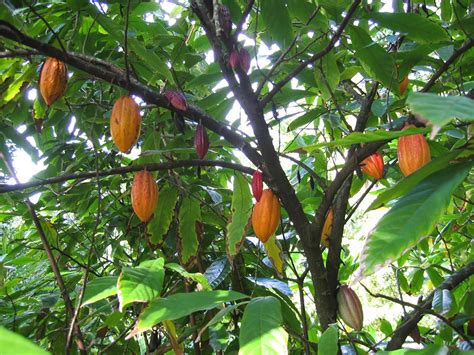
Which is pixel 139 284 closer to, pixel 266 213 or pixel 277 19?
pixel 266 213

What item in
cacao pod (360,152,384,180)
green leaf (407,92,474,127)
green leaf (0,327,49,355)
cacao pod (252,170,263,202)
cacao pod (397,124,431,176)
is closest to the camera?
green leaf (0,327,49,355)

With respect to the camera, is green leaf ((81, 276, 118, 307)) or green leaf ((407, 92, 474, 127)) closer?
green leaf ((407, 92, 474, 127))

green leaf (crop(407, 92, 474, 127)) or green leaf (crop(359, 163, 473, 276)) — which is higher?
green leaf (crop(407, 92, 474, 127))

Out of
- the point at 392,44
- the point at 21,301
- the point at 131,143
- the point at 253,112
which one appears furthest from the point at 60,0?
the point at 21,301

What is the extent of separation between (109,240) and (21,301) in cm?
32

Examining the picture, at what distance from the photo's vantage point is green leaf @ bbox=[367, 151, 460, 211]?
0.51 metres

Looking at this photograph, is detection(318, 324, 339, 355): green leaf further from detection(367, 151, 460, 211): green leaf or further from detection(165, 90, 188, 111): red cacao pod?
detection(165, 90, 188, 111): red cacao pod

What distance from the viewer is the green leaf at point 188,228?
1.19 metres

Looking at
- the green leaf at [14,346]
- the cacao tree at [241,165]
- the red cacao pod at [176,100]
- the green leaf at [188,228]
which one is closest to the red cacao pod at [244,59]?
the cacao tree at [241,165]

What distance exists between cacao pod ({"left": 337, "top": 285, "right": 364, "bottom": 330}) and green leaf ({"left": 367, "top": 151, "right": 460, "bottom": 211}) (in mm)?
462

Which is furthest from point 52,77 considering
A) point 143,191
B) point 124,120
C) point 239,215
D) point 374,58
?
point 374,58

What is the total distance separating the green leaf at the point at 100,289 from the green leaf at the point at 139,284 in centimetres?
3

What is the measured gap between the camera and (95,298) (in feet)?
1.94

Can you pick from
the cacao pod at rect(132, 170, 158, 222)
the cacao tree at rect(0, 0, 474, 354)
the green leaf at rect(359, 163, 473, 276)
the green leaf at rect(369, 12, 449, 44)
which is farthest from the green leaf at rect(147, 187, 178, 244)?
the green leaf at rect(359, 163, 473, 276)
